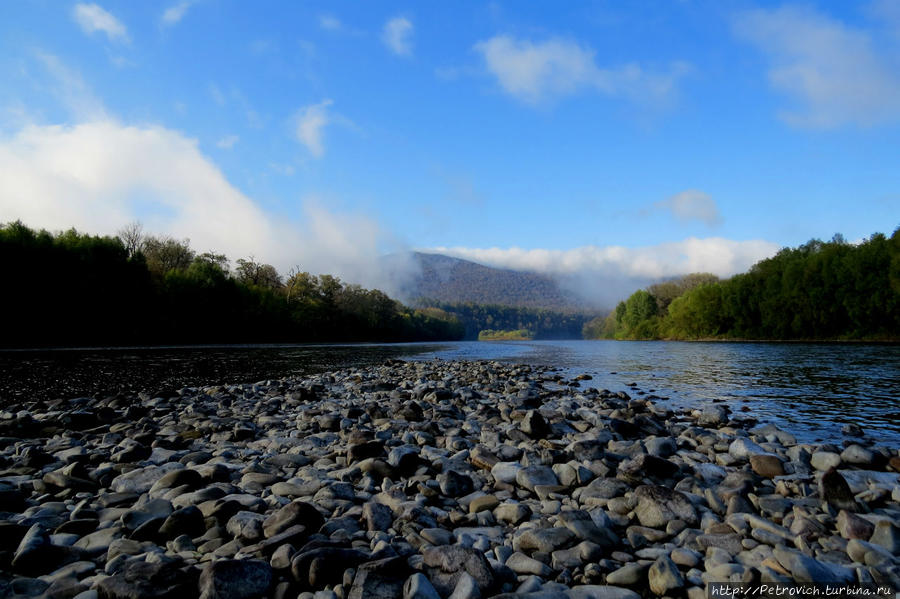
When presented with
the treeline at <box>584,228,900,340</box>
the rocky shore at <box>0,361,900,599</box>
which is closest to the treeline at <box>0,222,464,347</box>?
the rocky shore at <box>0,361,900,599</box>

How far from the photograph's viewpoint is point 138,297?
213 feet

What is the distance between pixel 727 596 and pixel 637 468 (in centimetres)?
260

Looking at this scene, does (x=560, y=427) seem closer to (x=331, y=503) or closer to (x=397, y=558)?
(x=331, y=503)

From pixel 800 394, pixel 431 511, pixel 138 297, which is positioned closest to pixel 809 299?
pixel 800 394

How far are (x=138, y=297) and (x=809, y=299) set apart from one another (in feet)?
345

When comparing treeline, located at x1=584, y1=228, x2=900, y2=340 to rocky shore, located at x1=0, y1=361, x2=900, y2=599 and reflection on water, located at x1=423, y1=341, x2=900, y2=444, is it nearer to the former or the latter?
reflection on water, located at x1=423, y1=341, x2=900, y2=444

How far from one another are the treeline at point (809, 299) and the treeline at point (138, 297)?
81.7 meters

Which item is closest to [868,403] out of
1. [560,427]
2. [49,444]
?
[560,427]

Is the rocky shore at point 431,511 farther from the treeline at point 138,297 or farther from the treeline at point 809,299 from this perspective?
the treeline at point 809,299

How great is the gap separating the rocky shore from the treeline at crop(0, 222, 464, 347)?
6105cm

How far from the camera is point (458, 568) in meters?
3.63

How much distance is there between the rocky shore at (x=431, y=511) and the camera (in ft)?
11.4

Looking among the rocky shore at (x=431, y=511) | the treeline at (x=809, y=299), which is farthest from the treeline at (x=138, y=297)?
the treeline at (x=809, y=299)

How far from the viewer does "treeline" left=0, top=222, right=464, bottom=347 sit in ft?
178
